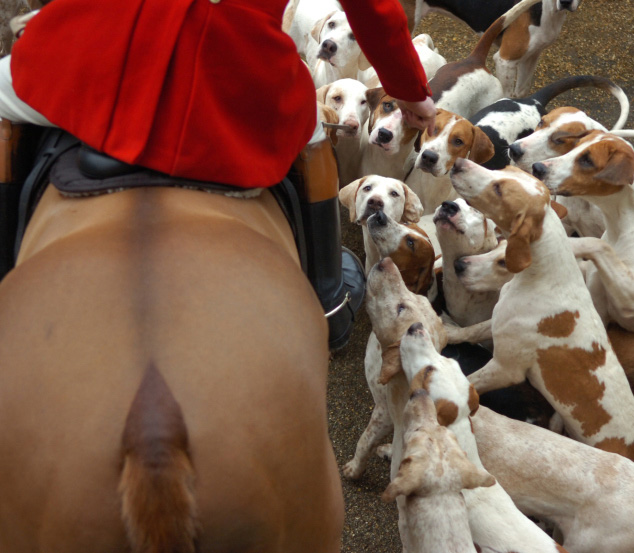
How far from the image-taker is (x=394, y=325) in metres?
2.66

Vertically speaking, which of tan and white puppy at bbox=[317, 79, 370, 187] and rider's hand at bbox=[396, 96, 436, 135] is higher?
rider's hand at bbox=[396, 96, 436, 135]

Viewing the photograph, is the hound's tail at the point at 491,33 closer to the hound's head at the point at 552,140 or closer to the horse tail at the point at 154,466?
the hound's head at the point at 552,140

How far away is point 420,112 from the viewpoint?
2215 mm

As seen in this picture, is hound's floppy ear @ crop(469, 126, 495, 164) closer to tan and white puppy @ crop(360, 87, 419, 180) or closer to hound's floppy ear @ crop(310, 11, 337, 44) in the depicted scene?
tan and white puppy @ crop(360, 87, 419, 180)

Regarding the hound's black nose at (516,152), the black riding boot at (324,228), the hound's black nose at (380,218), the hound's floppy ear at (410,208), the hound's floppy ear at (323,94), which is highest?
the black riding boot at (324,228)

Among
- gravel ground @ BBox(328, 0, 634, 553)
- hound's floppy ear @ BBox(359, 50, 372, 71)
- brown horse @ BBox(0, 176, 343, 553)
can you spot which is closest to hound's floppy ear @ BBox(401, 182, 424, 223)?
gravel ground @ BBox(328, 0, 634, 553)

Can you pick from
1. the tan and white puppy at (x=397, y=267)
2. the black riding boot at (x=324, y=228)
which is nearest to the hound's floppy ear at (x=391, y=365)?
the black riding boot at (x=324, y=228)

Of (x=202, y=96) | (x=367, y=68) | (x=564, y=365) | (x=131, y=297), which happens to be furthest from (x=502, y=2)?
(x=131, y=297)

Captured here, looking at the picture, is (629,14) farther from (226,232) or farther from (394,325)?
(226,232)

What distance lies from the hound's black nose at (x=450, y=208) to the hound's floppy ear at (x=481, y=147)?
0.57 meters

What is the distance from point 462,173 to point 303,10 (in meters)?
2.59

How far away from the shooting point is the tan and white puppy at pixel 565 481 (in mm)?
2338

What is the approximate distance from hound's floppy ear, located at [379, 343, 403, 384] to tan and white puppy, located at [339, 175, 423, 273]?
0.84 m

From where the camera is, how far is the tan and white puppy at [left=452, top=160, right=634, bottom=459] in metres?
2.69
